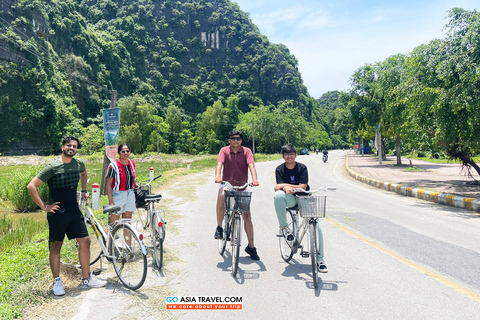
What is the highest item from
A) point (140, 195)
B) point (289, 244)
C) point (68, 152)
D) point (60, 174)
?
point (68, 152)

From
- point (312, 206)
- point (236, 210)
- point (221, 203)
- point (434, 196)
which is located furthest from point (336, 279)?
point (434, 196)

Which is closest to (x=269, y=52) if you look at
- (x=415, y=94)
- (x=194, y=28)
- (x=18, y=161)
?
(x=194, y=28)

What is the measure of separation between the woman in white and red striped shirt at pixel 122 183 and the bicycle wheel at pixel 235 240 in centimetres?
173

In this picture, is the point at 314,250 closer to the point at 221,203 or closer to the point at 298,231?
the point at 298,231

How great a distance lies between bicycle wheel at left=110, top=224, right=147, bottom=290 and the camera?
4043 millimetres

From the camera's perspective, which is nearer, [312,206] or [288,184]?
[312,206]

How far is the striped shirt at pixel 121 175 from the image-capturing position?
5094 mm

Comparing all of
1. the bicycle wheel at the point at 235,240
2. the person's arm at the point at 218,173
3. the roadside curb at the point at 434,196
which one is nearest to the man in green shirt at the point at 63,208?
the bicycle wheel at the point at 235,240

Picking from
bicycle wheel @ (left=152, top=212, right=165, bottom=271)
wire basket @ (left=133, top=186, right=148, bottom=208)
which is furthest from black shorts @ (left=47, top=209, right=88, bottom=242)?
Answer: wire basket @ (left=133, top=186, right=148, bottom=208)

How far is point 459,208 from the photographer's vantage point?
10406 mm

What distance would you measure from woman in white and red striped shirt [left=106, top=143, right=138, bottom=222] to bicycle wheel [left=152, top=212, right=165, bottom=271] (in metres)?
0.52

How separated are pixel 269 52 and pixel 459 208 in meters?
146

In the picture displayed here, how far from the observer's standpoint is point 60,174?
403cm

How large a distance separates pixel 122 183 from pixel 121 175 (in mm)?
124
